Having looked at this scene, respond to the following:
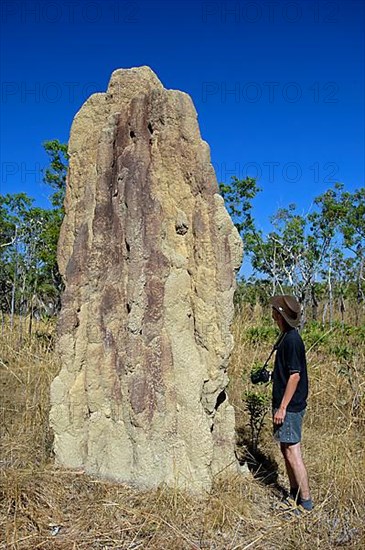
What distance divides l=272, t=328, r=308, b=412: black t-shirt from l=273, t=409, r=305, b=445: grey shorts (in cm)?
5

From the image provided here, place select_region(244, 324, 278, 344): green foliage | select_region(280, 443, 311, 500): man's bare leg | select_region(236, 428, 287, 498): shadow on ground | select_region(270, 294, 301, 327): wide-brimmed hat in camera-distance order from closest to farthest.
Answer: select_region(280, 443, 311, 500): man's bare leg, select_region(270, 294, 301, 327): wide-brimmed hat, select_region(236, 428, 287, 498): shadow on ground, select_region(244, 324, 278, 344): green foliage

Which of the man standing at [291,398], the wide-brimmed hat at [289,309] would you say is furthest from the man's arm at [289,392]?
the wide-brimmed hat at [289,309]

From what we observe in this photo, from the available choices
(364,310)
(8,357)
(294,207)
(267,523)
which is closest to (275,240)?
(294,207)

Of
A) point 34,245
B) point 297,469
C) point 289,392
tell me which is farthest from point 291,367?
point 34,245

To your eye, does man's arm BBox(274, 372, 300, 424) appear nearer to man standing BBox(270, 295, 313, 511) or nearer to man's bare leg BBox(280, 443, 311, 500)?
man standing BBox(270, 295, 313, 511)

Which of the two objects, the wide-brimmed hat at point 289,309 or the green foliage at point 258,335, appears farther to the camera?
the green foliage at point 258,335

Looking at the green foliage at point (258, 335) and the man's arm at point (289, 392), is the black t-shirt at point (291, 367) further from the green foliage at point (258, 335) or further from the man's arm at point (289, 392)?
the green foliage at point (258, 335)

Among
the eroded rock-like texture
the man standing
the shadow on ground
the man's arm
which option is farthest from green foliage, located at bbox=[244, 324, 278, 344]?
the man's arm

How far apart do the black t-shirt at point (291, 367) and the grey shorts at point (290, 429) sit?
0.16 ft

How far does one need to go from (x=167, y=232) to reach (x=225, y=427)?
1533mm

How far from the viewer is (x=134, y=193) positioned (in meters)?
3.98

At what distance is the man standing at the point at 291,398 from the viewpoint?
370 centimetres

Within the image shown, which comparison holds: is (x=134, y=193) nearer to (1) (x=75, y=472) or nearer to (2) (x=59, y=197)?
(1) (x=75, y=472)

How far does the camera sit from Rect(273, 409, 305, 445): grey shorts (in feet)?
12.3
